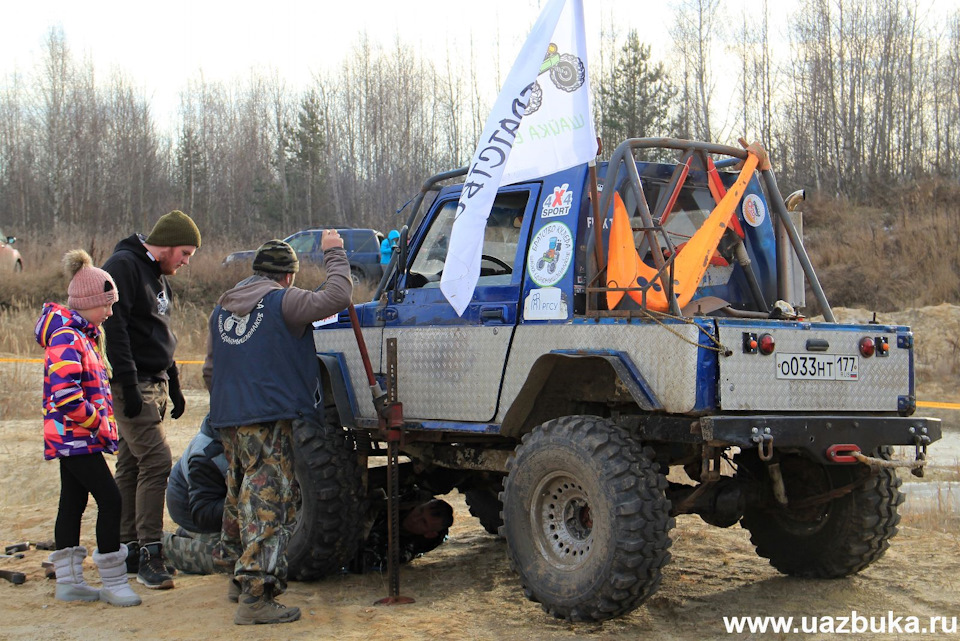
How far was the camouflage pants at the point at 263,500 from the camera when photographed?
4.86 m

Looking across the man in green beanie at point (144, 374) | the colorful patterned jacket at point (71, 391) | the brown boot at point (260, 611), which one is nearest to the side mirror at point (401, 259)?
the man in green beanie at point (144, 374)

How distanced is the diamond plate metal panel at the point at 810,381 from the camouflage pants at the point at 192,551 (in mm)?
3380

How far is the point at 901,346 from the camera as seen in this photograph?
527 cm

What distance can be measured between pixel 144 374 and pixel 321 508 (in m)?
1.41

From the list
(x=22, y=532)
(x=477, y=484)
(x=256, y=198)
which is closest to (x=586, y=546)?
(x=477, y=484)

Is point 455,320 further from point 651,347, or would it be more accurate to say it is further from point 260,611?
point 260,611

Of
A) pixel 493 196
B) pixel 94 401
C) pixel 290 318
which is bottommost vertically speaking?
pixel 94 401

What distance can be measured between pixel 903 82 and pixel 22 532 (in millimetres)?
29347

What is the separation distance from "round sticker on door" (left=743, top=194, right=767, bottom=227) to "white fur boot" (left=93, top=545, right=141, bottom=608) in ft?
13.4

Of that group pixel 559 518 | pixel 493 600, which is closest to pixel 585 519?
pixel 559 518

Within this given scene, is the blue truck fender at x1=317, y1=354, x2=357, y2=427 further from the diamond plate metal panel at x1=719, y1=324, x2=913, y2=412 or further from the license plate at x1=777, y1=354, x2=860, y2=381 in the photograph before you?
the license plate at x1=777, y1=354, x2=860, y2=381

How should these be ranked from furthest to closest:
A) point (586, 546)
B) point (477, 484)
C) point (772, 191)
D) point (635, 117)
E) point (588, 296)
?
1. point (635, 117)
2. point (477, 484)
3. point (772, 191)
4. point (588, 296)
5. point (586, 546)

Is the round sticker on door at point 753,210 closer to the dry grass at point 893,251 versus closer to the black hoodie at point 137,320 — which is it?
the black hoodie at point 137,320

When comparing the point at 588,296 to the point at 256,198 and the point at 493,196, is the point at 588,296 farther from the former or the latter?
the point at 256,198
